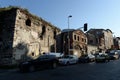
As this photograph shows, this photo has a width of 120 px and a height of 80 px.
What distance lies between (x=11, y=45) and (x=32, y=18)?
296 inches

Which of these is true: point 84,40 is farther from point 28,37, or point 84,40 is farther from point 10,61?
point 10,61

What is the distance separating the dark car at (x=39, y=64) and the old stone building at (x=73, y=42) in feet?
73.0

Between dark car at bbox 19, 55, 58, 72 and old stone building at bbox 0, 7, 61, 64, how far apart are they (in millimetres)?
7661

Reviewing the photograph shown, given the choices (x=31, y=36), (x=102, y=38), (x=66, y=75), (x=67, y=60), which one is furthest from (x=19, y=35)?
(x=102, y=38)

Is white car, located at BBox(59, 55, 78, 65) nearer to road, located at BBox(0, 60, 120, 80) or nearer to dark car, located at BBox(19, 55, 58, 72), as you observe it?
dark car, located at BBox(19, 55, 58, 72)

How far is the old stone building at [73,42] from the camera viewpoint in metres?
48.2

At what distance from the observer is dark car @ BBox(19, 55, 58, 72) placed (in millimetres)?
22172

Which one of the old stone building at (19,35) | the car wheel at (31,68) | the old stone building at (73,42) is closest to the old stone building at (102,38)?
the old stone building at (73,42)

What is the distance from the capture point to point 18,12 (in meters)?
32.2

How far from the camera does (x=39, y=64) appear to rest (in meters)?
23.2

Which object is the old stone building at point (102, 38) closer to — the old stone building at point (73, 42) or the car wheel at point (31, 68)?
the old stone building at point (73, 42)

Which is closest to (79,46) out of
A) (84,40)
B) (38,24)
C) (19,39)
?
(84,40)

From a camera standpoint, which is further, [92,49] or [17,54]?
[92,49]

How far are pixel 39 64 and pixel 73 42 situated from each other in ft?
91.8
